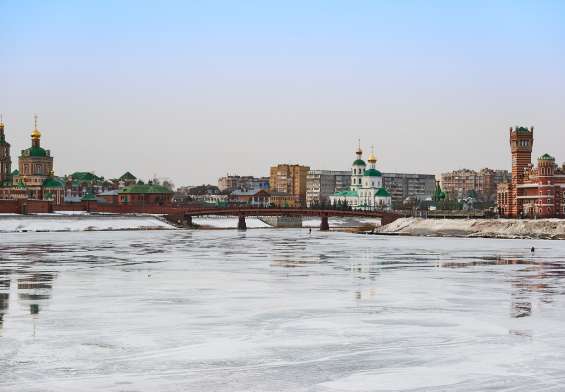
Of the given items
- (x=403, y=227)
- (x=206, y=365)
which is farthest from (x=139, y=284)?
(x=403, y=227)

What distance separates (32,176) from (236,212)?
7116 centimetres

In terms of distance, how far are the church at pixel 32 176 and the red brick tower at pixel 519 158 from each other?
96.3 meters

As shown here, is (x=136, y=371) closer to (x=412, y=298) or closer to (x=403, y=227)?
(x=412, y=298)

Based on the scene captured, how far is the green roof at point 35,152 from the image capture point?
18700 centimetres

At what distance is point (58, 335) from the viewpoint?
24.0 m

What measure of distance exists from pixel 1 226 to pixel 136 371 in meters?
102

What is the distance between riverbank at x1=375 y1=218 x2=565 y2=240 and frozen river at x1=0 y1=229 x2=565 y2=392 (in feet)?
166

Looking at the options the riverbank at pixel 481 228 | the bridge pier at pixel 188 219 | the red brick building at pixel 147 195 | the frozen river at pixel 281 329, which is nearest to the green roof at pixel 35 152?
the red brick building at pixel 147 195

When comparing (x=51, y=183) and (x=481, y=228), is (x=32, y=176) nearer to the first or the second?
(x=51, y=183)

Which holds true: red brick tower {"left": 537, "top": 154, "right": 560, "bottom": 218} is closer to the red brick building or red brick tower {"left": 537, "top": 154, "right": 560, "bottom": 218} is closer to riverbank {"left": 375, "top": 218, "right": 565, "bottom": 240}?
riverbank {"left": 375, "top": 218, "right": 565, "bottom": 240}

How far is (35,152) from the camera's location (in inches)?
7382

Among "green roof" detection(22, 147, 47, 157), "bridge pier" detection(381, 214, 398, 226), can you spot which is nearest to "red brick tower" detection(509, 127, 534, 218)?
"bridge pier" detection(381, 214, 398, 226)

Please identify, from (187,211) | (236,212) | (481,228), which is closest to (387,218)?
(236,212)

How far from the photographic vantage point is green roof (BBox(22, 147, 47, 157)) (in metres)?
187
